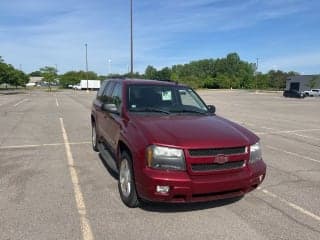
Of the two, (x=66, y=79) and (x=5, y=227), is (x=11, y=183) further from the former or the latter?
(x=66, y=79)

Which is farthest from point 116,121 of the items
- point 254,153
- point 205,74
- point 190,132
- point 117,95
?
point 205,74

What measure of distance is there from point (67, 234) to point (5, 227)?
2.64 ft

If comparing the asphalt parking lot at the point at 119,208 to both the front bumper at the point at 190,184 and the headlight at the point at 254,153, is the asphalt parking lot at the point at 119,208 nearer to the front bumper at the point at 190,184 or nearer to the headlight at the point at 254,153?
the front bumper at the point at 190,184

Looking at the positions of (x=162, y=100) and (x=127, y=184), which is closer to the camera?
(x=127, y=184)

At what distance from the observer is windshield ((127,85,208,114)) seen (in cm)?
591

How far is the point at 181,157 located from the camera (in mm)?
4391

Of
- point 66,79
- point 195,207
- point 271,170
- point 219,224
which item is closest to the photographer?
point 219,224

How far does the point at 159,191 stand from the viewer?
14.4ft

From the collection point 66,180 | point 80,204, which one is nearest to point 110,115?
point 66,180

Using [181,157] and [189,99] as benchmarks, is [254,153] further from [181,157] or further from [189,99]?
[189,99]

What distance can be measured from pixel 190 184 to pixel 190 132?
27.9 inches

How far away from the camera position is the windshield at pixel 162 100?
5914mm

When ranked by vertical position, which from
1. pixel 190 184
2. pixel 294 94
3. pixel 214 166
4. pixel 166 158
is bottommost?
pixel 294 94

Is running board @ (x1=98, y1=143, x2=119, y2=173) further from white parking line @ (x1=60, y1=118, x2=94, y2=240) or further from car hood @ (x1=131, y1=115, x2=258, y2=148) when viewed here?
car hood @ (x1=131, y1=115, x2=258, y2=148)
